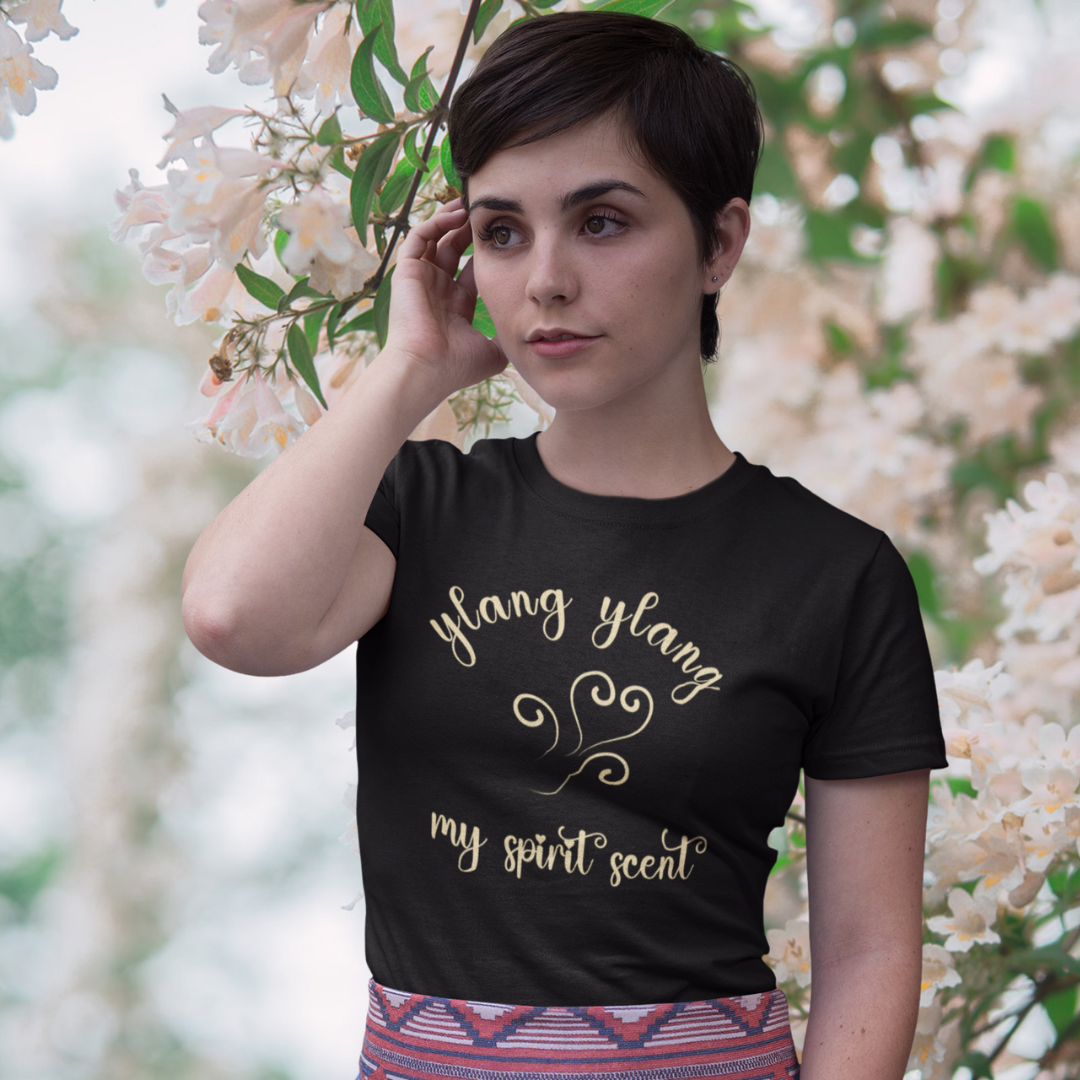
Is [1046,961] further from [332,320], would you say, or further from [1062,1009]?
Result: [332,320]

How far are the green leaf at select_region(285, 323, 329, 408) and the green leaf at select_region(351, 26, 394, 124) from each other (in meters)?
0.16

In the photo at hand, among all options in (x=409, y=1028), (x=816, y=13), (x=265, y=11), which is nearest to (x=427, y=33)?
(x=265, y=11)

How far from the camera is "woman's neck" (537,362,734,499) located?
2.77 feet

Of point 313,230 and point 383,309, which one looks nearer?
point 313,230

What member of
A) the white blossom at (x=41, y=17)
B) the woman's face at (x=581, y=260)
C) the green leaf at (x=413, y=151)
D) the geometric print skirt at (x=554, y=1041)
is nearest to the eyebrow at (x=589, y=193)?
the woman's face at (x=581, y=260)

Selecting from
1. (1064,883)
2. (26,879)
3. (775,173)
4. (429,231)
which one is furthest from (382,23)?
(26,879)

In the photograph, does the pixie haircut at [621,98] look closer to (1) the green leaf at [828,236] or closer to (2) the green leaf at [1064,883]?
(2) the green leaf at [1064,883]

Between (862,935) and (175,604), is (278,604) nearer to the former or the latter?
(862,935)

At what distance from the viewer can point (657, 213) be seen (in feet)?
2.49

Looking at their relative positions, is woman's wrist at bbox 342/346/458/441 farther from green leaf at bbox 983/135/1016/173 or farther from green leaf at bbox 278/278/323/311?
green leaf at bbox 983/135/1016/173

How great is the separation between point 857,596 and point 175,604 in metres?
2.57

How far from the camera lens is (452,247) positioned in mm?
880

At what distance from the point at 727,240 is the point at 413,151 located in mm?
230

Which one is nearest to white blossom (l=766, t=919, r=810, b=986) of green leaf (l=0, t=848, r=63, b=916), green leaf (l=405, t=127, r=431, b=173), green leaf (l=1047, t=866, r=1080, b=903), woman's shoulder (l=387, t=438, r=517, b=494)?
green leaf (l=1047, t=866, r=1080, b=903)
